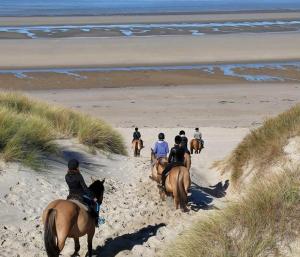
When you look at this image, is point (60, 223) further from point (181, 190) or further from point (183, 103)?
point (183, 103)

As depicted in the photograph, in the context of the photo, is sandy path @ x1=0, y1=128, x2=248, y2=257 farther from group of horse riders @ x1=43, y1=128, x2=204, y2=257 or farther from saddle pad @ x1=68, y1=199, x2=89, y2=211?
saddle pad @ x1=68, y1=199, x2=89, y2=211

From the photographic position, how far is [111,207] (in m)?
11.2

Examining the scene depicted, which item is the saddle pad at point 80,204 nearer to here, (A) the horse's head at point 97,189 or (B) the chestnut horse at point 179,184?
(A) the horse's head at point 97,189

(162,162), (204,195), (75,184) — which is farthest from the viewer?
(204,195)

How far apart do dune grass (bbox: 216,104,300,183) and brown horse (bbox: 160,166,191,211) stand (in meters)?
2.22

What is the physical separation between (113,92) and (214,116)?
842cm

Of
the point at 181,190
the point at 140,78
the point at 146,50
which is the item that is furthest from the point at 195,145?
the point at 146,50

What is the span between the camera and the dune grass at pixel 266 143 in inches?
474

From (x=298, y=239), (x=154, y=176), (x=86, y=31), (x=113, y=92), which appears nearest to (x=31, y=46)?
(x=86, y=31)

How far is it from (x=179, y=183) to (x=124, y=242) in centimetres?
176

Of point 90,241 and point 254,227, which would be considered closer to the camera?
point 254,227

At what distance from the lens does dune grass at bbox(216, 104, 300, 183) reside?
12.0 meters

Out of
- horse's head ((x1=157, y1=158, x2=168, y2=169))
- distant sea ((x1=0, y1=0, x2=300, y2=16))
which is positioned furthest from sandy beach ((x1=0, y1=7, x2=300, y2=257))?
distant sea ((x1=0, y1=0, x2=300, y2=16))

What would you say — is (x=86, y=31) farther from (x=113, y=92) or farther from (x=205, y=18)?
(x=113, y=92)
